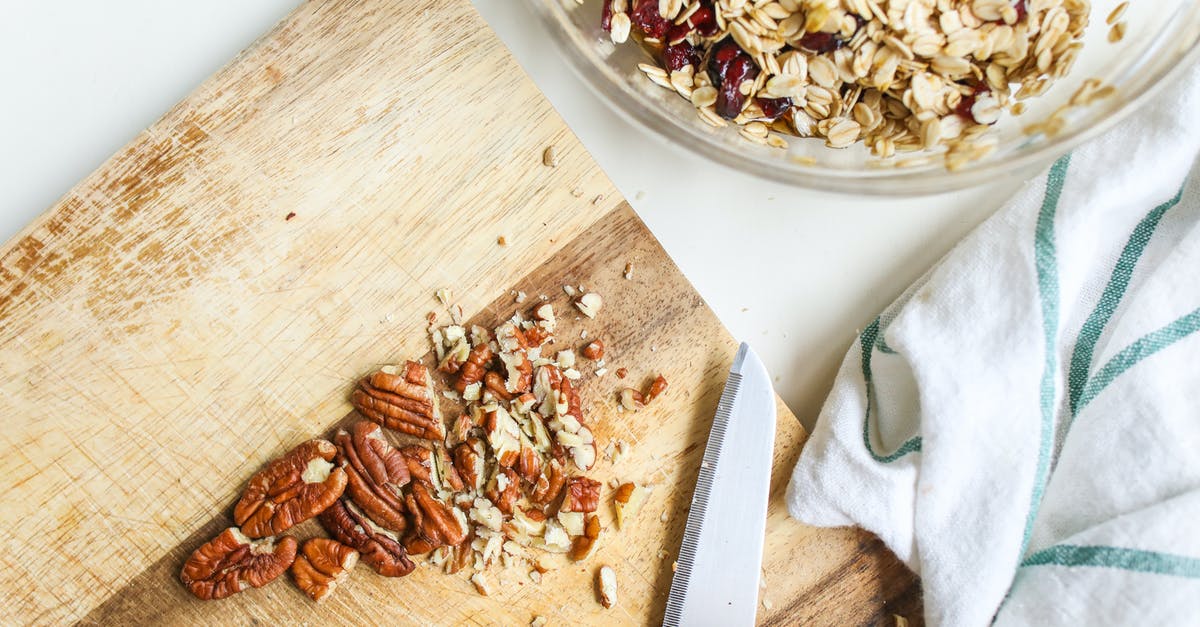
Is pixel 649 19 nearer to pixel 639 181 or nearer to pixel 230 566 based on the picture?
pixel 639 181

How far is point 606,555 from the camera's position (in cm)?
138

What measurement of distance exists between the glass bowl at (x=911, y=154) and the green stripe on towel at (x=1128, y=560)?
525mm

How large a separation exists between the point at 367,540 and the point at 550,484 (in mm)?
270

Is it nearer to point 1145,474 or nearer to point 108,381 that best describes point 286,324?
point 108,381

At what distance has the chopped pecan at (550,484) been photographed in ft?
4.42

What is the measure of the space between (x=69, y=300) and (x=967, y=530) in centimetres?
131

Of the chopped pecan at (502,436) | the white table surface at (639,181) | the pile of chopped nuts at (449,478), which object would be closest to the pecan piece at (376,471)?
the pile of chopped nuts at (449,478)

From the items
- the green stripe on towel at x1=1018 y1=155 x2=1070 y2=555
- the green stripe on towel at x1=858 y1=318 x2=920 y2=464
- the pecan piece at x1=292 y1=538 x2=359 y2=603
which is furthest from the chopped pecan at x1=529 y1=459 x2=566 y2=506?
the green stripe on towel at x1=1018 y1=155 x2=1070 y2=555

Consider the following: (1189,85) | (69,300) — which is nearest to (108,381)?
(69,300)

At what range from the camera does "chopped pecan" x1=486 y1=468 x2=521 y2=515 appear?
1.32 m

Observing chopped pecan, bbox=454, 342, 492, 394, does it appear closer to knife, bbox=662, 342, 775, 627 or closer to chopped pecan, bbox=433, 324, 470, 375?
chopped pecan, bbox=433, 324, 470, 375

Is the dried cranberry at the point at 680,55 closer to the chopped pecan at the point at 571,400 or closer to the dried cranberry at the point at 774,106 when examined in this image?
the dried cranberry at the point at 774,106

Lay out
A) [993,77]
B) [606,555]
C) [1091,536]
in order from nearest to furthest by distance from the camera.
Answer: [993,77] < [1091,536] < [606,555]

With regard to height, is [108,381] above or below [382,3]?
below
